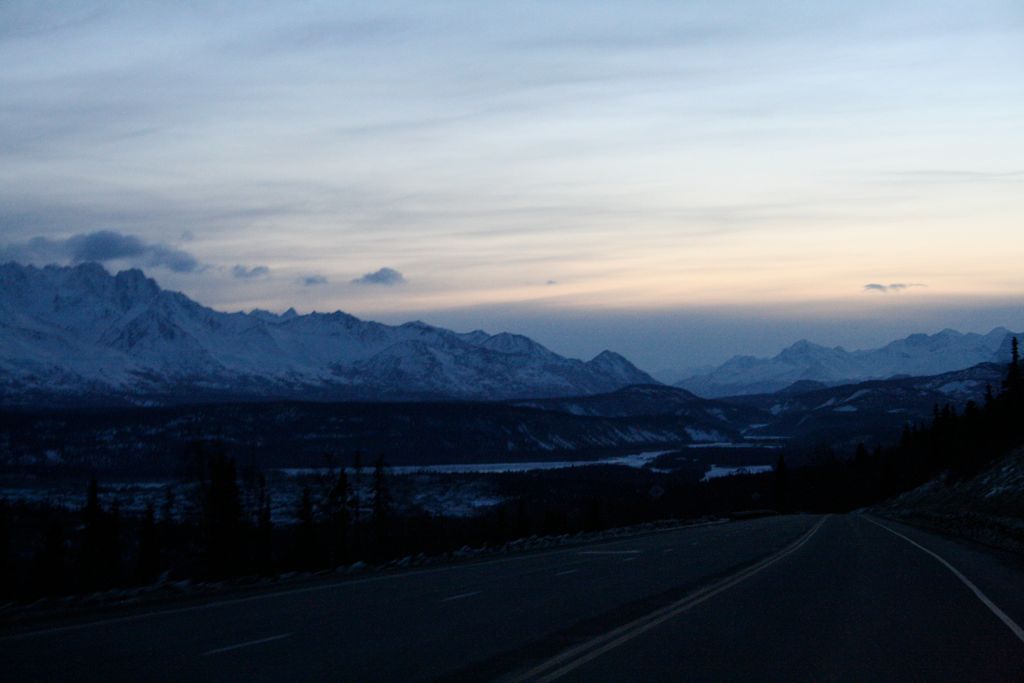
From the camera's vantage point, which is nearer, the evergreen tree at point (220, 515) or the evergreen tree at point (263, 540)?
the evergreen tree at point (220, 515)

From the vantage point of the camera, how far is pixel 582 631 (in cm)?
1568

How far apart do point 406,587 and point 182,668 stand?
1110 cm

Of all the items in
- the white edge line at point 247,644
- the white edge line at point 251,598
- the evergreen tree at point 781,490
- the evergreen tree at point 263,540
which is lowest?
the evergreen tree at point 781,490

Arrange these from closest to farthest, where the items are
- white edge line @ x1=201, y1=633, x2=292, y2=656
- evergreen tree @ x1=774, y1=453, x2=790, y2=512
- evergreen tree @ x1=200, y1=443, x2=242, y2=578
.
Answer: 1. white edge line @ x1=201, y1=633, x2=292, y2=656
2. evergreen tree @ x1=200, y1=443, x2=242, y2=578
3. evergreen tree @ x1=774, y1=453, x2=790, y2=512

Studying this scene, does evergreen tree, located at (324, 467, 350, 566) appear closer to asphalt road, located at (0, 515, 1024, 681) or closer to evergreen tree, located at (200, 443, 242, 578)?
evergreen tree, located at (200, 443, 242, 578)

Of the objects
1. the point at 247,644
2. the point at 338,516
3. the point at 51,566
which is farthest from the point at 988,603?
the point at 338,516

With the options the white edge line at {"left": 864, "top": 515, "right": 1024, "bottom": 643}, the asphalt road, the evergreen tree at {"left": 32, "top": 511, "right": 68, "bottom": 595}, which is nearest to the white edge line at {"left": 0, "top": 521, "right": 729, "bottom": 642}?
the asphalt road

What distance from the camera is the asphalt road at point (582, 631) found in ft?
41.3

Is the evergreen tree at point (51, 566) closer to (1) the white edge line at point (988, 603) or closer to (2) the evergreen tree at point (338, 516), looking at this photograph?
(2) the evergreen tree at point (338, 516)

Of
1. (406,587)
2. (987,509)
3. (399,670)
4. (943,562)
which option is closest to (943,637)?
(399,670)

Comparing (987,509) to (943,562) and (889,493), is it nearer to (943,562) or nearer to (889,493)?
(943,562)

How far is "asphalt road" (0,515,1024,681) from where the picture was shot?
41.3 ft

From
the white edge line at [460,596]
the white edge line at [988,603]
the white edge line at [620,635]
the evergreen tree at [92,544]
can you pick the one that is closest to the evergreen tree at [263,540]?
the evergreen tree at [92,544]

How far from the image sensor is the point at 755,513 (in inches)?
4331
